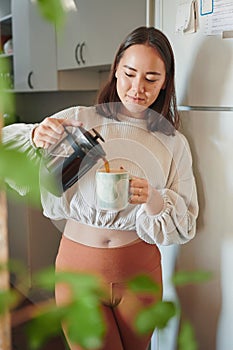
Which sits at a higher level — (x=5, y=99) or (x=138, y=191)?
(x=5, y=99)

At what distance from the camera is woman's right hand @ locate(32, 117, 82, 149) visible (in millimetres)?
1245

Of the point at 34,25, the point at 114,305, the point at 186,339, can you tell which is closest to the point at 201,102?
the point at 114,305

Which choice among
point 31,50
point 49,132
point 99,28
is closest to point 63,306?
point 49,132

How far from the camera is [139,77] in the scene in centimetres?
130

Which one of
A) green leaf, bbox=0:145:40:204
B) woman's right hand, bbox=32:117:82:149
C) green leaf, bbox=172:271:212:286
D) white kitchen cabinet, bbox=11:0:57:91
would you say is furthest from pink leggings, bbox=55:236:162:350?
white kitchen cabinet, bbox=11:0:57:91

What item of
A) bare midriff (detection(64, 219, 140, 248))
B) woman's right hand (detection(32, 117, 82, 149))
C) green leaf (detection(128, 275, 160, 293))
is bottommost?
bare midriff (detection(64, 219, 140, 248))

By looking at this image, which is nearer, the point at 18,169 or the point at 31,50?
the point at 18,169

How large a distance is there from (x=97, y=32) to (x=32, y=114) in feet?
4.15

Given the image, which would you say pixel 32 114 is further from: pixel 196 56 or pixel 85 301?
pixel 85 301

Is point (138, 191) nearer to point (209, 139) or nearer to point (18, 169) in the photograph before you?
point (209, 139)

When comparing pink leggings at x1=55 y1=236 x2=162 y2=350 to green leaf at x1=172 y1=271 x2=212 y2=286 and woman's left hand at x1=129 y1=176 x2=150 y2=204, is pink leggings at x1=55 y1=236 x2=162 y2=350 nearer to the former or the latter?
woman's left hand at x1=129 y1=176 x2=150 y2=204

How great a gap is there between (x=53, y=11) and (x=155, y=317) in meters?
0.21

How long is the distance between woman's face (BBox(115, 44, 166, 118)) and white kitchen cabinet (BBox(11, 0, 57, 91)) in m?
1.22

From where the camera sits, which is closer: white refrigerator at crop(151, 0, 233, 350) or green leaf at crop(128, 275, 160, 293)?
green leaf at crop(128, 275, 160, 293)
